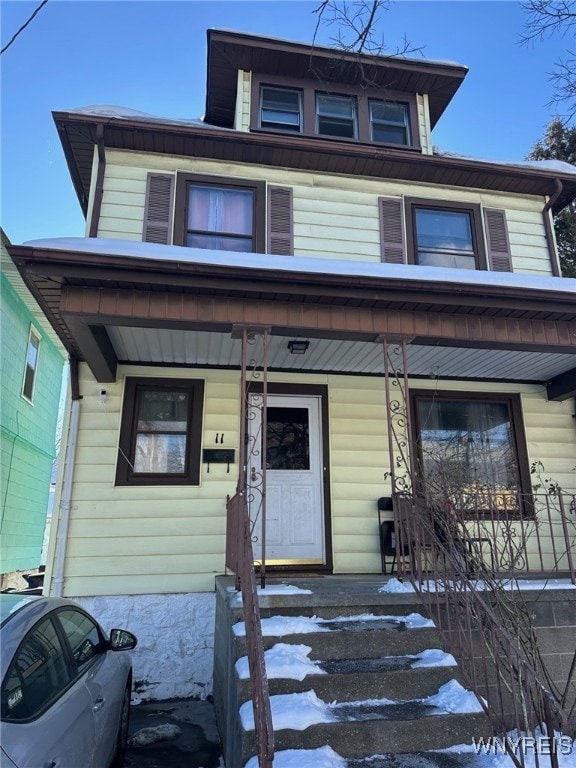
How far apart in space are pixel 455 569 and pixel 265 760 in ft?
7.19

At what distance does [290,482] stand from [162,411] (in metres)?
1.89

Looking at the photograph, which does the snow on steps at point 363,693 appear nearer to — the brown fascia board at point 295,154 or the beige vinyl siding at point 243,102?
the brown fascia board at point 295,154

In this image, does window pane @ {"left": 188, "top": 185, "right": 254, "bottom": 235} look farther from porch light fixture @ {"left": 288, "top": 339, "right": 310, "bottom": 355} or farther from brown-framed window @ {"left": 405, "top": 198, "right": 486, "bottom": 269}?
brown-framed window @ {"left": 405, "top": 198, "right": 486, "bottom": 269}

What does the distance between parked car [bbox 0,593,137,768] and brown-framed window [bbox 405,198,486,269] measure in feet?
20.3

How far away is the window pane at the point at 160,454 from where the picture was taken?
6632 mm

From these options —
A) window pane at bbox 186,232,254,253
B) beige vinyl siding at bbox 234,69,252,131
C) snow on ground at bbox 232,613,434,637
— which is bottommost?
snow on ground at bbox 232,613,434,637

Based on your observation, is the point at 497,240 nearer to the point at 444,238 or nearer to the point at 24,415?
the point at 444,238

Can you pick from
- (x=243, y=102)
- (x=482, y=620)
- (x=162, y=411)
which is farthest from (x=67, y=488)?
(x=243, y=102)

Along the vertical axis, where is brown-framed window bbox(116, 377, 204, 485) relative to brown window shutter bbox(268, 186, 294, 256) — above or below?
below

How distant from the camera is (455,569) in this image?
4066 mm

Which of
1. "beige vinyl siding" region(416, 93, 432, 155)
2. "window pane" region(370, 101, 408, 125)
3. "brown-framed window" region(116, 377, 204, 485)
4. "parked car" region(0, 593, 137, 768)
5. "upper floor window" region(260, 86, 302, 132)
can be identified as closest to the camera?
"parked car" region(0, 593, 137, 768)

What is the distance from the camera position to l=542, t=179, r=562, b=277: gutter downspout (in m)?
7.87

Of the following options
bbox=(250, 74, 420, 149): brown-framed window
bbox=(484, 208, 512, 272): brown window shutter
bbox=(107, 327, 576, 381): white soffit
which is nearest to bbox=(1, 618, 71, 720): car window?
bbox=(107, 327, 576, 381): white soffit

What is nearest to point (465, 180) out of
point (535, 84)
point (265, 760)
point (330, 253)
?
point (535, 84)
